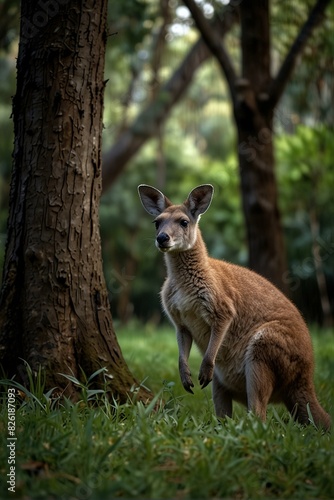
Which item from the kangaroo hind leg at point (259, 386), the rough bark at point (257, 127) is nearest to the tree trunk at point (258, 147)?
the rough bark at point (257, 127)

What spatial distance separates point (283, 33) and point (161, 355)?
226 inches

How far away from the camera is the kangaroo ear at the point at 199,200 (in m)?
5.48

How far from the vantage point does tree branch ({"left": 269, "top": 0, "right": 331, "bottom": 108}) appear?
8.42 meters

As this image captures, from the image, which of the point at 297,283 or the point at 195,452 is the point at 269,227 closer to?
the point at 297,283

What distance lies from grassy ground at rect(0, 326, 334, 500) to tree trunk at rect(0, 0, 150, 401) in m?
0.60

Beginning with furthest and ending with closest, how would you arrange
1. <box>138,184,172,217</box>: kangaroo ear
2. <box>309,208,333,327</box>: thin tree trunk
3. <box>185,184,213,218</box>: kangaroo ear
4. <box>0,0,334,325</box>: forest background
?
<box>309,208,333,327</box>: thin tree trunk < <box>0,0,334,325</box>: forest background < <box>138,184,172,217</box>: kangaroo ear < <box>185,184,213,218</box>: kangaroo ear

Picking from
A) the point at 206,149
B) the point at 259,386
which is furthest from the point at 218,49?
the point at 206,149

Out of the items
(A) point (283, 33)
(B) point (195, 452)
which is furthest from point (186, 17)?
(B) point (195, 452)

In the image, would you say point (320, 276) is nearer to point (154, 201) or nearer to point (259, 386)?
point (154, 201)

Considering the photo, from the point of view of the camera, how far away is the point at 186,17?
12117 millimetres

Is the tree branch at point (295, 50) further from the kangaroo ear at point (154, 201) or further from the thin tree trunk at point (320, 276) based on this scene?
the thin tree trunk at point (320, 276)

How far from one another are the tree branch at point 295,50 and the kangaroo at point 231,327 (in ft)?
12.8

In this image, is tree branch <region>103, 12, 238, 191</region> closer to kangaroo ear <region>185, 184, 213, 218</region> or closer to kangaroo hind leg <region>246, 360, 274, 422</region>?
kangaroo ear <region>185, 184, 213, 218</region>

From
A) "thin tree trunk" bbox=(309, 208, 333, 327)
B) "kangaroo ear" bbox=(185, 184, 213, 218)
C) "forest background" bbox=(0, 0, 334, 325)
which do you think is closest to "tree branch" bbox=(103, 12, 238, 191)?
"forest background" bbox=(0, 0, 334, 325)
